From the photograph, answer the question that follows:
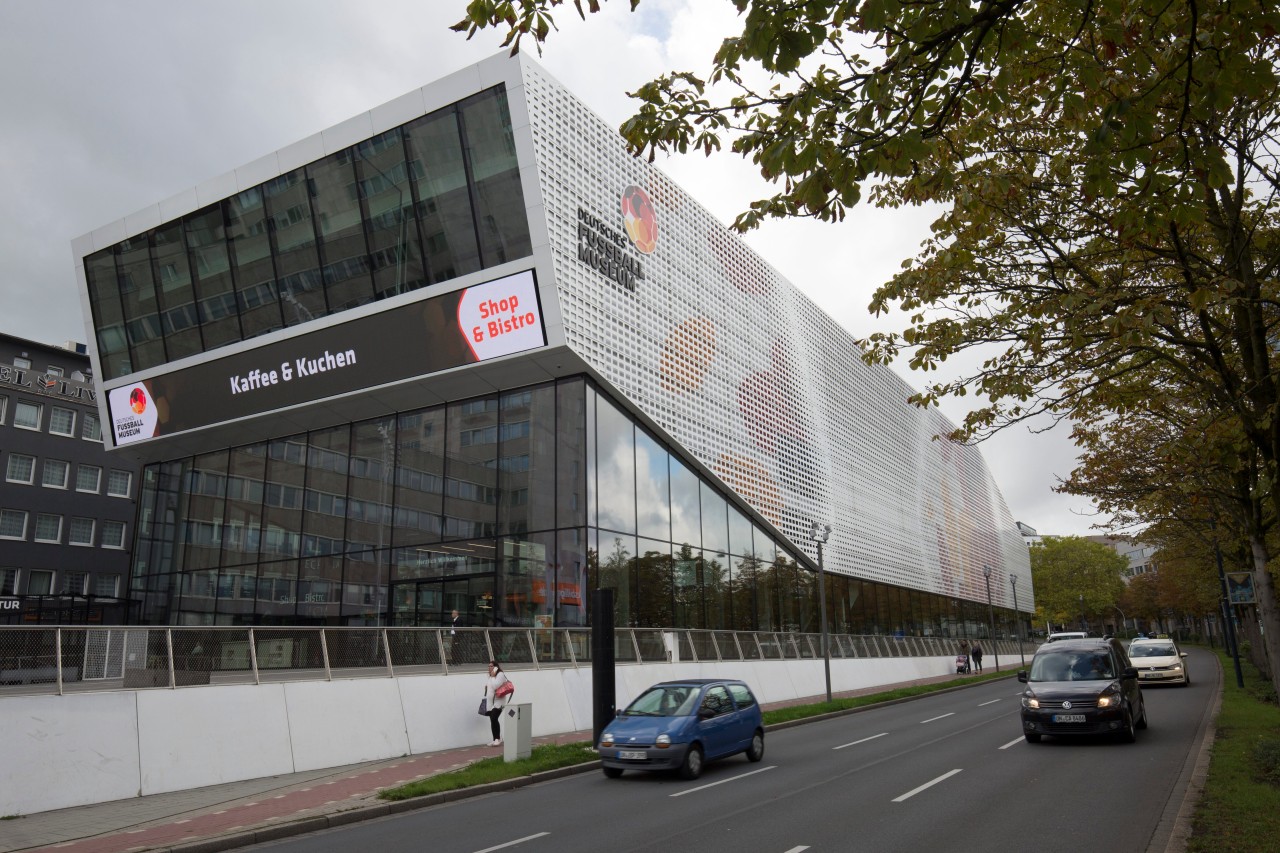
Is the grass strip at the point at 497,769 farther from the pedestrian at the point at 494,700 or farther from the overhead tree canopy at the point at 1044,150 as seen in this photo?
the overhead tree canopy at the point at 1044,150

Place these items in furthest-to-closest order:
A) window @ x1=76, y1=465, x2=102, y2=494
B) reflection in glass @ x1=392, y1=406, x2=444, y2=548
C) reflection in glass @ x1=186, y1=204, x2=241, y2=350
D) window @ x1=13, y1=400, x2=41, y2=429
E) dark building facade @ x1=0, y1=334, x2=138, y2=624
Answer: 1. window @ x1=76, y1=465, x2=102, y2=494
2. window @ x1=13, y1=400, x2=41, y2=429
3. dark building facade @ x1=0, y1=334, x2=138, y2=624
4. reflection in glass @ x1=186, y1=204, x2=241, y2=350
5. reflection in glass @ x1=392, y1=406, x2=444, y2=548

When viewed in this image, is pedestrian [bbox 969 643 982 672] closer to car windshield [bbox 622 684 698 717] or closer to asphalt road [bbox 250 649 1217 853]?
asphalt road [bbox 250 649 1217 853]

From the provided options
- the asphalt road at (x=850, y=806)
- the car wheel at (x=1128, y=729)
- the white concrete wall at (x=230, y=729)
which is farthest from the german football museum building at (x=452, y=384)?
the car wheel at (x=1128, y=729)

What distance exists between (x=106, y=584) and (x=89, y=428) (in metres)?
9.78

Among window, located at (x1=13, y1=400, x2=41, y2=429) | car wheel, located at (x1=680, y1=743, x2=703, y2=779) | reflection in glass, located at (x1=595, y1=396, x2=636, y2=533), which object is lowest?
car wheel, located at (x1=680, y1=743, x2=703, y2=779)

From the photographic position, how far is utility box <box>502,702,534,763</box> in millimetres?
14711

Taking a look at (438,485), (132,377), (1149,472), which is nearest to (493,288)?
(438,485)

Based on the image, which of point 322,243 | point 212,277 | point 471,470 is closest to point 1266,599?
point 471,470

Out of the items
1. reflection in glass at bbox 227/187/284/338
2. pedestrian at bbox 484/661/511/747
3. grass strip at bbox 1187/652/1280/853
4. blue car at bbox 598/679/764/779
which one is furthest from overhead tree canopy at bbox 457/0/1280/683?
reflection in glass at bbox 227/187/284/338

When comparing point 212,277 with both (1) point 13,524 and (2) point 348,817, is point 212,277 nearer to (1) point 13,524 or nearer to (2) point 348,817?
(2) point 348,817

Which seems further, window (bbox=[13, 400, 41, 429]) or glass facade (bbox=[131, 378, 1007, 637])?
window (bbox=[13, 400, 41, 429])

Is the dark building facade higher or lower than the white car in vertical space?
higher

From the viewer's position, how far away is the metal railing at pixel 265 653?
1185cm

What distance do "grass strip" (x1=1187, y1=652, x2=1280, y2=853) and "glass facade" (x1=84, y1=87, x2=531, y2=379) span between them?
1864cm
